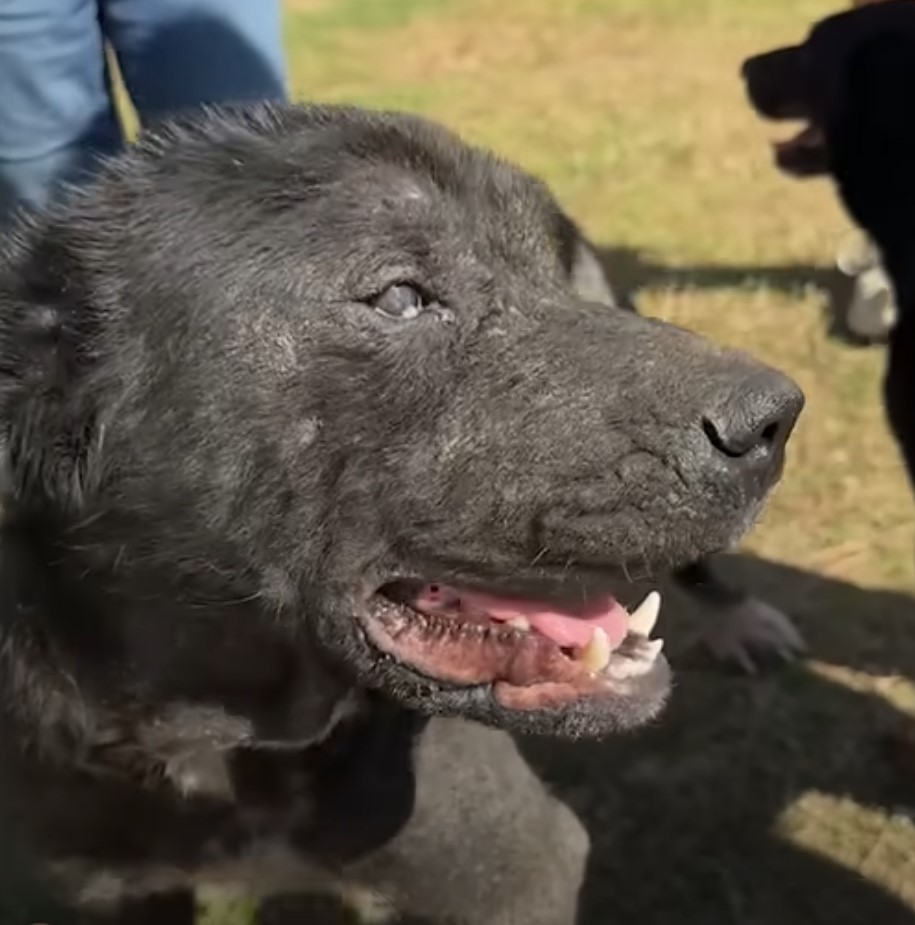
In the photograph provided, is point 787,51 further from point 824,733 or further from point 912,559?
point 824,733

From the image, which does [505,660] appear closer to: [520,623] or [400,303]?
[520,623]

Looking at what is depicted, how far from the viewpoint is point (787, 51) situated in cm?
376

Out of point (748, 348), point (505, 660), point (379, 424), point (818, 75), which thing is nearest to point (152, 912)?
point (505, 660)

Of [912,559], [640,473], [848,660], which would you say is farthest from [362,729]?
[912,559]

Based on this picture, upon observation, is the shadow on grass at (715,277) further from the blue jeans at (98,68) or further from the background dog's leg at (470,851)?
the background dog's leg at (470,851)

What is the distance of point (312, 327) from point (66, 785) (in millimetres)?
676

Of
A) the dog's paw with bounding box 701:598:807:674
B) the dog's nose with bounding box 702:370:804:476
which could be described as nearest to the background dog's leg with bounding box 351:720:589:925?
the dog's nose with bounding box 702:370:804:476

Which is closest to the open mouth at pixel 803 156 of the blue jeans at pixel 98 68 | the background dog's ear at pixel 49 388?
A: the blue jeans at pixel 98 68

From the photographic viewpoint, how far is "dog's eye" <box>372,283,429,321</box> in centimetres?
180

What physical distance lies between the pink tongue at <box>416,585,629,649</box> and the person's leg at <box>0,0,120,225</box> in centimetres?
96

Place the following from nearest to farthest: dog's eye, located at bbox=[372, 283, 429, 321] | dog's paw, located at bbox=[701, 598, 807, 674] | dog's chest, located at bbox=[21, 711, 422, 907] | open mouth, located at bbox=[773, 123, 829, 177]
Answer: dog's eye, located at bbox=[372, 283, 429, 321] < dog's chest, located at bbox=[21, 711, 422, 907] < dog's paw, located at bbox=[701, 598, 807, 674] < open mouth, located at bbox=[773, 123, 829, 177]

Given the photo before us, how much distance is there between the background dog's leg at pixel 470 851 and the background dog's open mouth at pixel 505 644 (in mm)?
382

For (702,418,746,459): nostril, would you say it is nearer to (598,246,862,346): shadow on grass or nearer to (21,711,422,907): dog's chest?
(21,711,422,907): dog's chest

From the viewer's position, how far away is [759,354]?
4.35m
